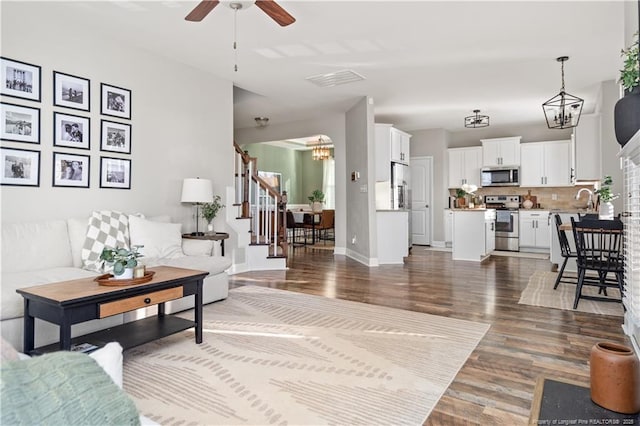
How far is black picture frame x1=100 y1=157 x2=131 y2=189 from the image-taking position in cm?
401

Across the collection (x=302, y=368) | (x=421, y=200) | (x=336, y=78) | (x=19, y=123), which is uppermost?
(x=336, y=78)

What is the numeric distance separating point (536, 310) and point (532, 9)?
2.78m

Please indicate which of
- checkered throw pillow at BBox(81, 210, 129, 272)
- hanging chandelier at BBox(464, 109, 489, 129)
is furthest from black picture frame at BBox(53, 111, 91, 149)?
hanging chandelier at BBox(464, 109, 489, 129)

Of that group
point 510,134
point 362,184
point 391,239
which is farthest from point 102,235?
point 510,134

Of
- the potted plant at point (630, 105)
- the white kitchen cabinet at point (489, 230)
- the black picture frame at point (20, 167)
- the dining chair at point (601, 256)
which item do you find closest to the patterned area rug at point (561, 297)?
the dining chair at point (601, 256)

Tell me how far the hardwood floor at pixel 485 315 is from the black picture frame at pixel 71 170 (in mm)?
2078

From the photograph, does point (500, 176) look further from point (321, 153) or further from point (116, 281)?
point (116, 281)

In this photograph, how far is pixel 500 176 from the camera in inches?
343

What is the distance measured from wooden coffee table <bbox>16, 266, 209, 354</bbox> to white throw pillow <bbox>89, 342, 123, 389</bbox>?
4.75 ft

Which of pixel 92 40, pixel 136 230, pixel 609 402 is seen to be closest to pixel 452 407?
pixel 609 402

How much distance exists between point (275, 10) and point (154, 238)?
2.41m

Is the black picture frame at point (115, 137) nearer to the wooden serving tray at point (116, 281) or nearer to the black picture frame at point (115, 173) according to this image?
the black picture frame at point (115, 173)

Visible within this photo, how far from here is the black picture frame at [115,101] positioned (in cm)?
400

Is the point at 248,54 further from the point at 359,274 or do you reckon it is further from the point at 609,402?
the point at 609,402
